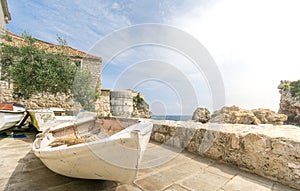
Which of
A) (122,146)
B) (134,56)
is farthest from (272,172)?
(134,56)

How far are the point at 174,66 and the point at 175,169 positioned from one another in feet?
17.3

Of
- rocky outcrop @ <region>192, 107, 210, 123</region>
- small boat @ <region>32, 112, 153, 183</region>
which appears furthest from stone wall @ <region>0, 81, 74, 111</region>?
small boat @ <region>32, 112, 153, 183</region>

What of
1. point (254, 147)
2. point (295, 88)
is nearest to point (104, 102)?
point (254, 147)

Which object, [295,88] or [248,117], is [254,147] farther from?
[295,88]

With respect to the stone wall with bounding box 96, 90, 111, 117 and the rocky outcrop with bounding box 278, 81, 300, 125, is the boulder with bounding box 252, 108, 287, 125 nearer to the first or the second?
the stone wall with bounding box 96, 90, 111, 117

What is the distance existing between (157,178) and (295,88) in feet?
137

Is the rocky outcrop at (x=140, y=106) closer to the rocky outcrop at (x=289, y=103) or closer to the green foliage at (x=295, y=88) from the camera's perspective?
the rocky outcrop at (x=289, y=103)

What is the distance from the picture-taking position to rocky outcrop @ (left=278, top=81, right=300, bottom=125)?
93.6 ft

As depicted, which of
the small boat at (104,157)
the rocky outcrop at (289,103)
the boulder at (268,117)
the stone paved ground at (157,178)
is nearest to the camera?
the small boat at (104,157)

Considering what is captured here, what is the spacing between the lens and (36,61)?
5.68 meters

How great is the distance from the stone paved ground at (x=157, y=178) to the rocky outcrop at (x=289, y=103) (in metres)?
38.2

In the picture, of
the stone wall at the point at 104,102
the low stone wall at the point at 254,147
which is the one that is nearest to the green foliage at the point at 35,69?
the low stone wall at the point at 254,147

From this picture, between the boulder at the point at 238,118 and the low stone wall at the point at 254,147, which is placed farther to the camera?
the boulder at the point at 238,118

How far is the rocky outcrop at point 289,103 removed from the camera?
28.5 m
